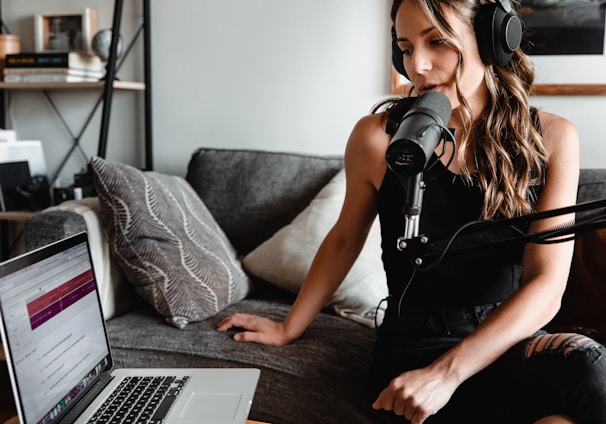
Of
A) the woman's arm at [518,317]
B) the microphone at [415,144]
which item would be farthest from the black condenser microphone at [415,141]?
the woman's arm at [518,317]

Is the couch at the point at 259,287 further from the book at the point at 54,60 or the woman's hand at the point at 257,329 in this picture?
the book at the point at 54,60

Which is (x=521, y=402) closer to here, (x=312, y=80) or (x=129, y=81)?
(x=312, y=80)

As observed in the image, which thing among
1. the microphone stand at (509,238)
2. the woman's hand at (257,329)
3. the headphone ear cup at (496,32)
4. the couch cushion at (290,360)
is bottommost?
the couch cushion at (290,360)

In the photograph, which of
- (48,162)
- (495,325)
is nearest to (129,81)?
(48,162)

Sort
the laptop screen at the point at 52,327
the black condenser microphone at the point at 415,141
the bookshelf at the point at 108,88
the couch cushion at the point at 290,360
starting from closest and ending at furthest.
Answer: the black condenser microphone at the point at 415,141, the laptop screen at the point at 52,327, the couch cushion at the point at 290,360, the bookshelf at the point at 108,88

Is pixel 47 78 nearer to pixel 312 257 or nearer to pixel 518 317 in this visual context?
pixel 312 257

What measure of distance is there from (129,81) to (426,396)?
1992 mm

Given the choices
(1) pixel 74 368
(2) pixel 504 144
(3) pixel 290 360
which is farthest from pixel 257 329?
(2) pixel 504 144

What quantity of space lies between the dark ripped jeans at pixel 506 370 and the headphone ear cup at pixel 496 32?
463 millimetres

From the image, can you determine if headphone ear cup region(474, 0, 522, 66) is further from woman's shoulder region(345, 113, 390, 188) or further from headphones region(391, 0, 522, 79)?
woman's shoulder region(345, 113, 390, 188)

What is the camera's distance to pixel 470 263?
1288 millimetres

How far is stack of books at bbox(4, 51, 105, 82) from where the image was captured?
8.08ft

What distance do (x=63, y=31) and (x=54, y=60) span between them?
9.6 inches

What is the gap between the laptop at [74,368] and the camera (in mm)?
894
